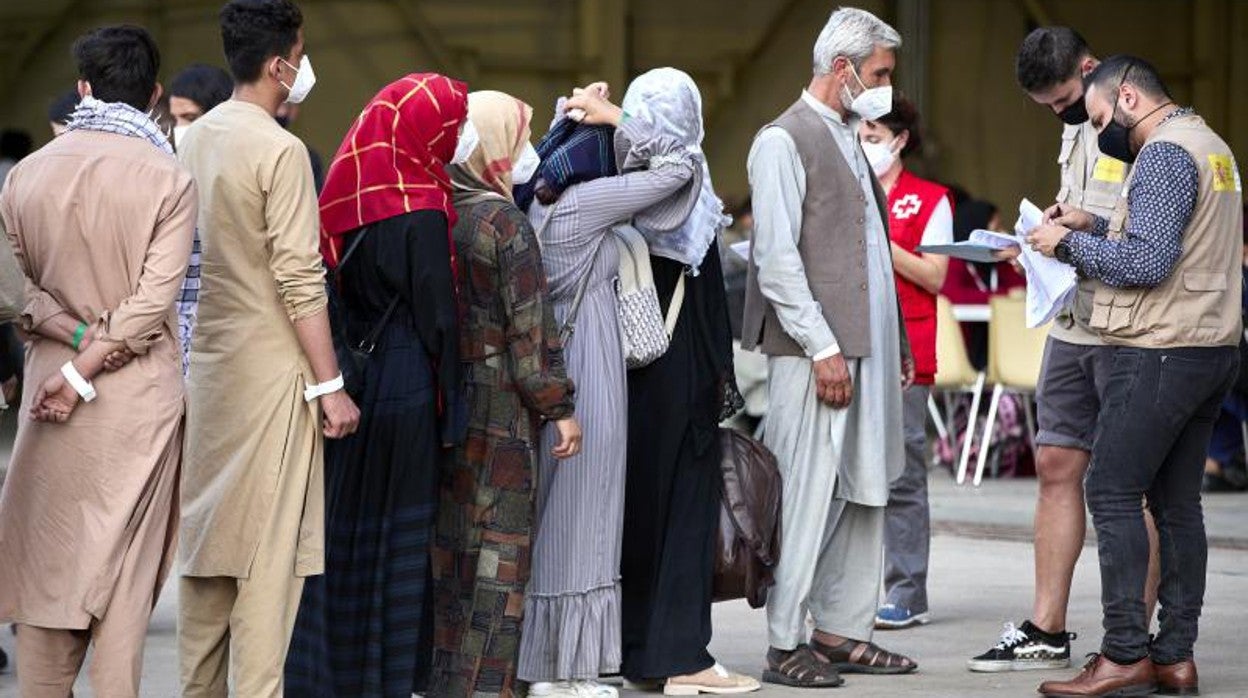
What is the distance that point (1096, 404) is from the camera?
6.24 m

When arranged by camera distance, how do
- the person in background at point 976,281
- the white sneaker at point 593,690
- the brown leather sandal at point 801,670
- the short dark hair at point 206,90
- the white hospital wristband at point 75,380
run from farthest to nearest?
the person in background at point 976,281 < the short dark hair at point 206,90 < the brown leather sandal at point 801,670 < the white sneaker at point 593,690 < the white hospital wristband at point 75,380

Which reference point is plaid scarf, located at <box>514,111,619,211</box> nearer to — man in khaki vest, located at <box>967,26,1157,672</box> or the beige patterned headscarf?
the beige patterned headscarf

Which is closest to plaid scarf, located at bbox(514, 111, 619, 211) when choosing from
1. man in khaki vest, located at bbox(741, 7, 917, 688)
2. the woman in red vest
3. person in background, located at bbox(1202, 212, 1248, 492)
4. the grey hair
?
man in khaki vest, located at bbox(741, 7, 917, 688)

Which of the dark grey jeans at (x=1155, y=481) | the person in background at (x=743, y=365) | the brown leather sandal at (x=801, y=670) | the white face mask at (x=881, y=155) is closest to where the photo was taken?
the dark grey jeans at (x=1155, y=481)

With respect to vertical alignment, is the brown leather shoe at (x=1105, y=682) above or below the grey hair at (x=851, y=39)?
below

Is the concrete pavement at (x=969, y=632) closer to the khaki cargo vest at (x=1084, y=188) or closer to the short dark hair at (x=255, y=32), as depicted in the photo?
the khaki cargo vest at (x=1084, y=188)

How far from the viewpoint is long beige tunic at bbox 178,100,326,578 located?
192 inches

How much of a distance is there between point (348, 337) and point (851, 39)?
1.84 m

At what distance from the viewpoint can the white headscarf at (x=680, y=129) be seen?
225 inches

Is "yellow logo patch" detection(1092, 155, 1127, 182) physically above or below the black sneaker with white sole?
above

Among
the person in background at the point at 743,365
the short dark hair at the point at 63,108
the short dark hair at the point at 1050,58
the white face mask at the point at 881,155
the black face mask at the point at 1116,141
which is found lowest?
the person in background at the point at 743,365

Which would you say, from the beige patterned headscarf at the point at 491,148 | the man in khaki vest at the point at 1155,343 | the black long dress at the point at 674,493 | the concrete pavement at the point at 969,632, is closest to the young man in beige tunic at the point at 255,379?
the beige patterned headscarf at the point at 491,148

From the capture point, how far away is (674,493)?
Answer: 5922 millimetres

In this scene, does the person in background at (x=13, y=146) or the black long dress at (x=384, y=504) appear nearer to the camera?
the black long dress at (x=384, y=504)
